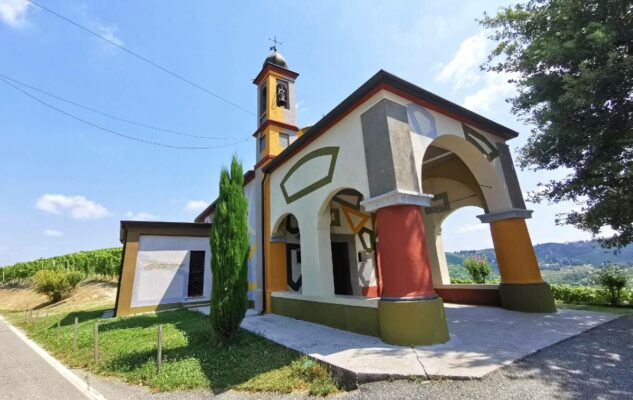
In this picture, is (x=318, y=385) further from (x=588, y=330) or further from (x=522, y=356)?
(x=588, y=330)

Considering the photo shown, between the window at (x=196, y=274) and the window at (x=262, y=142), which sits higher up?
the window at (x=262, y=142)

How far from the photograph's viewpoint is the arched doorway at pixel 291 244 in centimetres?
1076

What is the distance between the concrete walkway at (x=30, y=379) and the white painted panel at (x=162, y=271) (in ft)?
15.5

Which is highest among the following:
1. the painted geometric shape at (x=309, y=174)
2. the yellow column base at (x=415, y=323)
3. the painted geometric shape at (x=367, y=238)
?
the painted geometric shape at (x=309, y=174)

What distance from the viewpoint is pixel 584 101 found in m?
6.51

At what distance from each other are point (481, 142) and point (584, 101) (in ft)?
7.96

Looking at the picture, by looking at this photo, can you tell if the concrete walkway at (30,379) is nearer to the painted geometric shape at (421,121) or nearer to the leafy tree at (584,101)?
the painted geometric shape at (421,121)

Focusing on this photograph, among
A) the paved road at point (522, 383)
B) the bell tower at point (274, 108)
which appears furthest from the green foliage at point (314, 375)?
the bell tower at point (274, 108)

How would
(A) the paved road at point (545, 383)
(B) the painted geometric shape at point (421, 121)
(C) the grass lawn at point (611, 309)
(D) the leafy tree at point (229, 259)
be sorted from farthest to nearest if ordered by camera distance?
(C) the grass lawn at point (611, 309) → (B) the painted geometric shape at point (421, 121) → (D) the leafy tree at point (229, 259) → (A) the paved road at point (545, 383)

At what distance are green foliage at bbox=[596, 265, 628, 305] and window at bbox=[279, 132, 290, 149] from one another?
12209 millimetres

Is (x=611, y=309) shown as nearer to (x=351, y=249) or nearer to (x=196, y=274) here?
(x=351, y=249)

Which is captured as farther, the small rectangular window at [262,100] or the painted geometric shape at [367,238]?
the small rectangular window at [262,100]

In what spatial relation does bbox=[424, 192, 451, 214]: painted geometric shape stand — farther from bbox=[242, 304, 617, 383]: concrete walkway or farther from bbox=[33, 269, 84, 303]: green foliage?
bbox=[33, 269, 84, 303]: green foliage

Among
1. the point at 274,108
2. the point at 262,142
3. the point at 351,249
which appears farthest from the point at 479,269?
the point at 274,108
